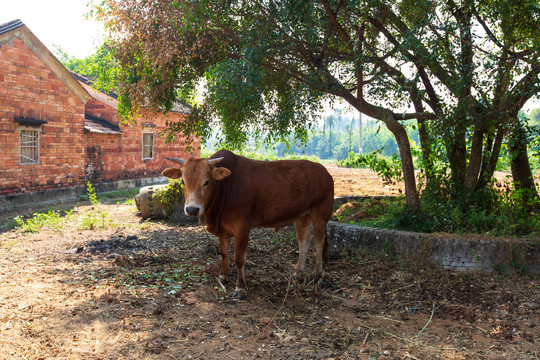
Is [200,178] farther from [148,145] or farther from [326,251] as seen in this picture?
[148,145]

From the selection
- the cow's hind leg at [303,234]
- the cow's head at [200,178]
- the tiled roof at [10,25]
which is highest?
the tiled roof at [10,25]

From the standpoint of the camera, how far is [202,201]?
5.15 m

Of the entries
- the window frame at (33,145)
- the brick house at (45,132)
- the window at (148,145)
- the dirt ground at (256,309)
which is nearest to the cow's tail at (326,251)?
the dirt ground at (256,309)

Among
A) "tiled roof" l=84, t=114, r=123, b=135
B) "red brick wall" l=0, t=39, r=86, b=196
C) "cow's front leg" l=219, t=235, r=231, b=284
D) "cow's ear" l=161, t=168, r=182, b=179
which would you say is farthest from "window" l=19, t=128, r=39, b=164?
"cow's front leg" l=219, t=235, r=231, b=284

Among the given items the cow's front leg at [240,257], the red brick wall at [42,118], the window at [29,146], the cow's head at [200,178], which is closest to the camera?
the cow's head at [200,178]

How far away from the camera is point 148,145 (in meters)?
21.9

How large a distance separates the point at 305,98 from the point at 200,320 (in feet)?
14.4

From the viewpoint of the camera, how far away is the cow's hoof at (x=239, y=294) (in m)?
5.30

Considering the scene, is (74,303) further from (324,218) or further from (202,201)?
(324,218)

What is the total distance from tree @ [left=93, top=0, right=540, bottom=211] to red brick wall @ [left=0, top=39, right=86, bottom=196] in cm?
595

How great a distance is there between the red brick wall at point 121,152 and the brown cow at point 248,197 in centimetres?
1212

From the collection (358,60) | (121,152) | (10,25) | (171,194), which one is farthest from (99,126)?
(358,60)

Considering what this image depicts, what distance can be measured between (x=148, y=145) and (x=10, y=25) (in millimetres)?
8747

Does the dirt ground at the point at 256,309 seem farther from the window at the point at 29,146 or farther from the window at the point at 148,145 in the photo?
the window at the point at 148,145
